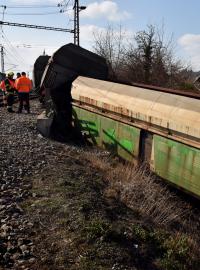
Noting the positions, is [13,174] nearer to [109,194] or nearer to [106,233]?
[109,194]

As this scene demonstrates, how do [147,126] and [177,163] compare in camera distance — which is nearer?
[177,163]

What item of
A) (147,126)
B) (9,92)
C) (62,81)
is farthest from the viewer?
(9,92)

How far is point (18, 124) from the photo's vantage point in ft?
34.4

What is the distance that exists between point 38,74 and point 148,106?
807 cm

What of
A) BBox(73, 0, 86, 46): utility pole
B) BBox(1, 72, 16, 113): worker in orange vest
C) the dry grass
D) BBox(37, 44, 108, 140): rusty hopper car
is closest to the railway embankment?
the dry grass

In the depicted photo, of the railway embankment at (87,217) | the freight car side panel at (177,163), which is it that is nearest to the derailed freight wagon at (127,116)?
the freight car side panel at (177,163)

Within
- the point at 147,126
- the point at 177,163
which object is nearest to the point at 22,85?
the point at 147,126

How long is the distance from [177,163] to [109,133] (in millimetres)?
2587

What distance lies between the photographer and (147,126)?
7207 mm

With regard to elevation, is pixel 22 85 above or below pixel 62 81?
below

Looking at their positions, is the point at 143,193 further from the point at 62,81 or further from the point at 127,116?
the point at 62,81

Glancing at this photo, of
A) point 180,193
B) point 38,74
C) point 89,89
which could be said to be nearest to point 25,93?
point 38,74

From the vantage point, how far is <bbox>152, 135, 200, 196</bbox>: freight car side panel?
19.8ft

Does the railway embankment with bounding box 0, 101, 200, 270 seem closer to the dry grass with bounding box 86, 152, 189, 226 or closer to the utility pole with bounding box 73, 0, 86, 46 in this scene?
the dry grass with bounding box 86, 152, 189, 226
